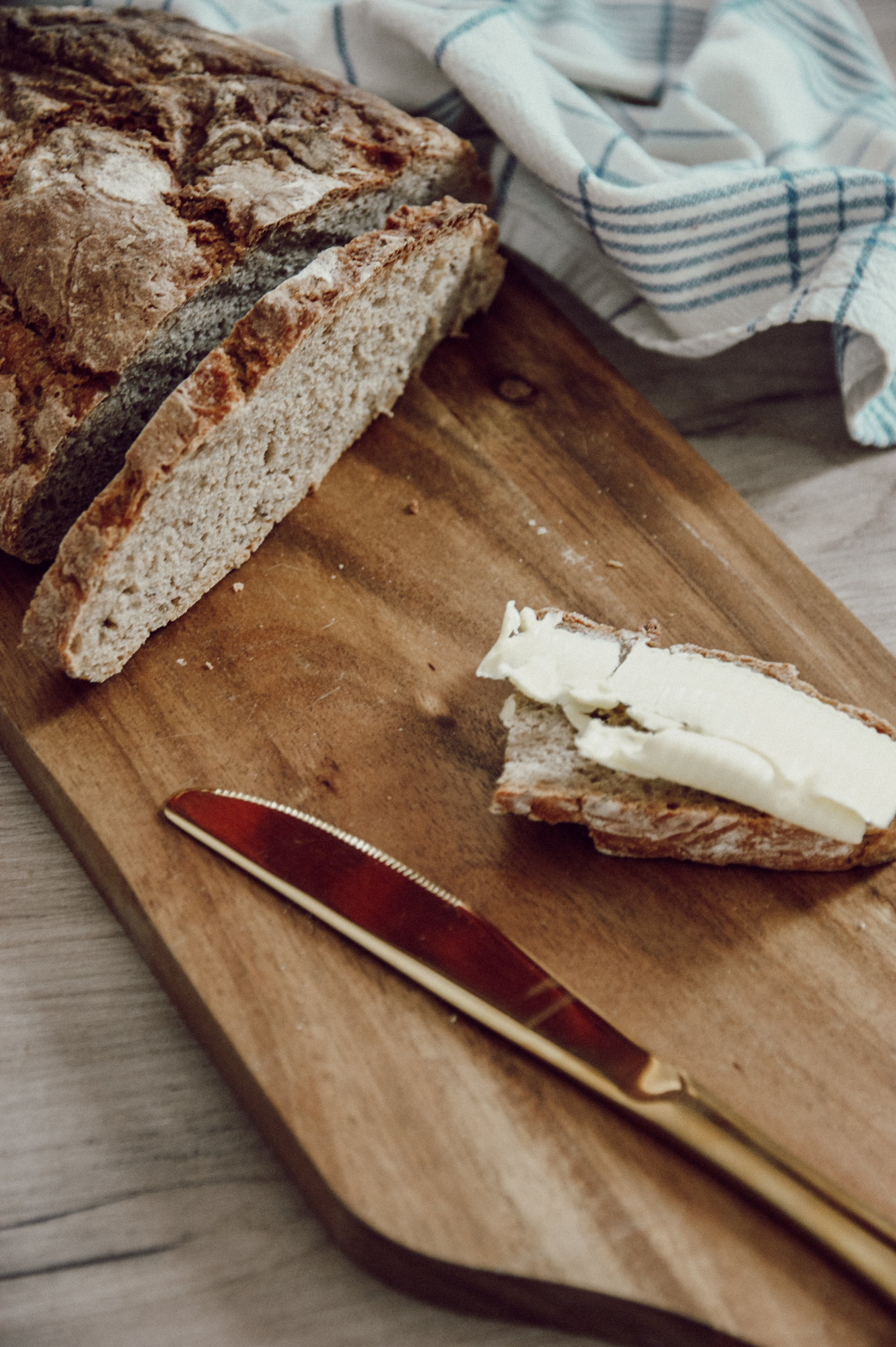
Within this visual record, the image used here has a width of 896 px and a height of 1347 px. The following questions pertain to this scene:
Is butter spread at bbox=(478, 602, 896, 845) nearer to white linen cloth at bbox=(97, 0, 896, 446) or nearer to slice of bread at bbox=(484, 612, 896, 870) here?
slice of bread at bbox=(484, 612, 896, 870)

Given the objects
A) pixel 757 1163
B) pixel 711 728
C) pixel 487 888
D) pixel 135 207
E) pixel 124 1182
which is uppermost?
pixel 135 207

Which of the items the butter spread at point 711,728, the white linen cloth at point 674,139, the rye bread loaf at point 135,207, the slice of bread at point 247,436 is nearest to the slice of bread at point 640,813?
the butter spread at point 711,728

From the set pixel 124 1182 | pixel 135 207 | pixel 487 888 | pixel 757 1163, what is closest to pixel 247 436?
pixel 135 207

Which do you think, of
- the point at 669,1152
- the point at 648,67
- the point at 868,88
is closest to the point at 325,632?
the point at 669,1152

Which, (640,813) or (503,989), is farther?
(640,813)

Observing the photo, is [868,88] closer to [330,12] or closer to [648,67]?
[648,67]

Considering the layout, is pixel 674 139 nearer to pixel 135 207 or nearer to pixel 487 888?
pixel 135 207
